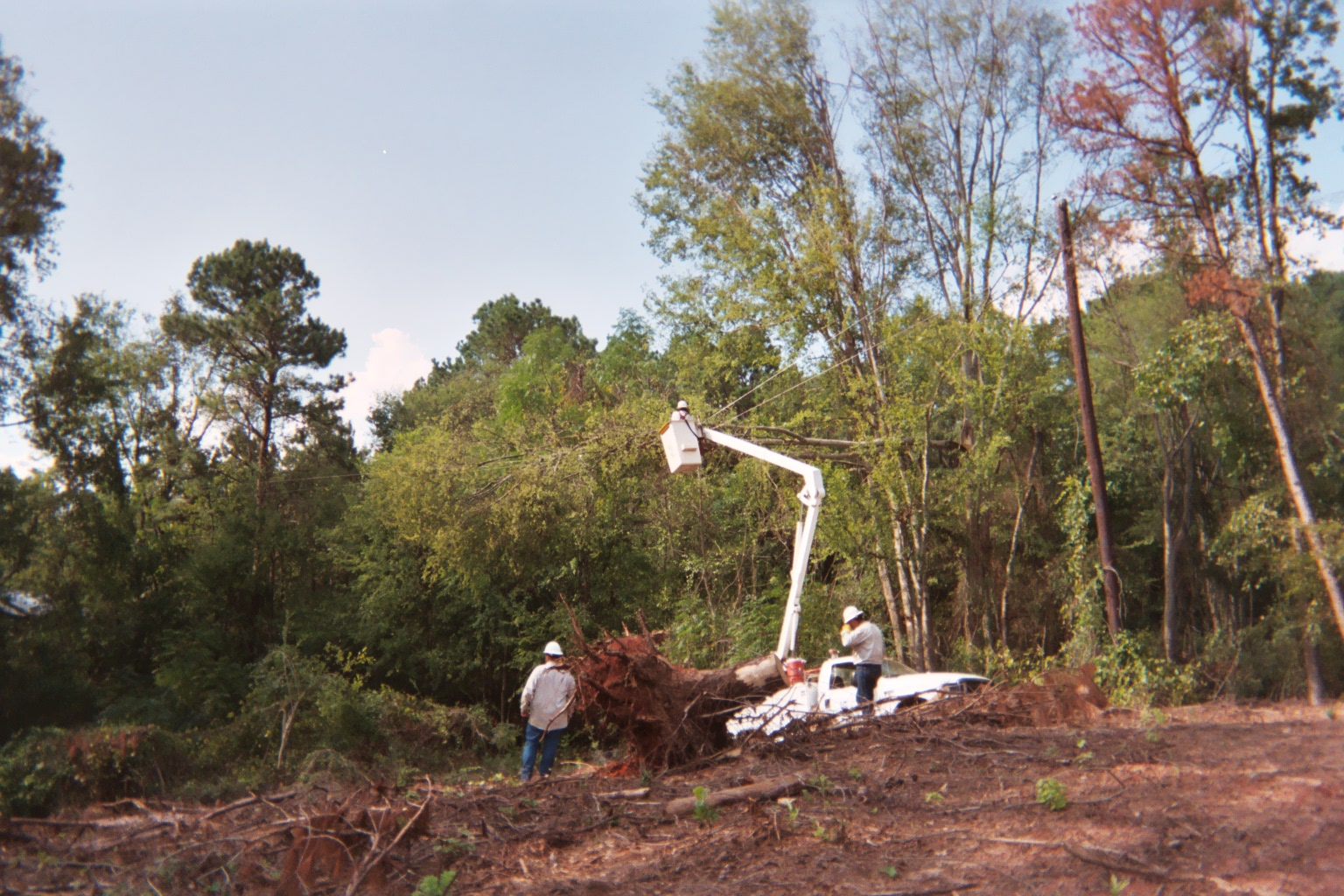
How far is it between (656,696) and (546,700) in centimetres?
200

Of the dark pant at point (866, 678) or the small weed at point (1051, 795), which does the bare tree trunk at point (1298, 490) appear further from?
the small weed at point (1051, 795)

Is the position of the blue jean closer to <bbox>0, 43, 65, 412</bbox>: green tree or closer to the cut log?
the cut log

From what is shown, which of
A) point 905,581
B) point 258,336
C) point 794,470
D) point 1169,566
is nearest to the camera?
point 794,470

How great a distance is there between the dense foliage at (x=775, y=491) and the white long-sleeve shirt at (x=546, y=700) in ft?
24.1

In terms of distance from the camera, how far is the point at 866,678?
12.4 m

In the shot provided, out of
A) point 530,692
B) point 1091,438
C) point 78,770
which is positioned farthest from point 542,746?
point 1091,438

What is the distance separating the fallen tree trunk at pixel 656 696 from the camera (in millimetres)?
10016

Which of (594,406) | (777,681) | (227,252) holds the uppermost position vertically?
(227,252)

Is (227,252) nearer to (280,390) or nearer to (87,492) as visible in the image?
(280,390)

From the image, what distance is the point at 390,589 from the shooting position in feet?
86.1

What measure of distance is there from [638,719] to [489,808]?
2.58 m

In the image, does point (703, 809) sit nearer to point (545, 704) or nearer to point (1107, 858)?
point (1107, 858)

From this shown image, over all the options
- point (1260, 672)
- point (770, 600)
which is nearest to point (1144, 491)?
point (1260, 672)

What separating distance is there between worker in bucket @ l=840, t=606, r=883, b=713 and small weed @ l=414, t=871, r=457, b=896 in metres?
7.09
